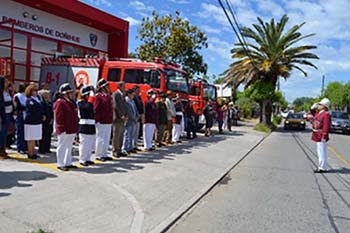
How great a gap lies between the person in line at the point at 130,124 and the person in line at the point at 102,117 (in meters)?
1.24

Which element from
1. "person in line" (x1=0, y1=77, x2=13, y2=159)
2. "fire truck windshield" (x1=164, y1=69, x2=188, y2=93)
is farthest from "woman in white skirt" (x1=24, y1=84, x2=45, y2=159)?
"fire truck windshield" (x1=164, y1=69, x2=188, y2=93)

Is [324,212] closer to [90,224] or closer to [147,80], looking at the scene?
[90,224]

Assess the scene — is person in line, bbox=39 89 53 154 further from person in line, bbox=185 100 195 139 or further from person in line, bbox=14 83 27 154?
person in line, bbox=185 100 195 139

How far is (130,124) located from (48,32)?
8582 millimetres

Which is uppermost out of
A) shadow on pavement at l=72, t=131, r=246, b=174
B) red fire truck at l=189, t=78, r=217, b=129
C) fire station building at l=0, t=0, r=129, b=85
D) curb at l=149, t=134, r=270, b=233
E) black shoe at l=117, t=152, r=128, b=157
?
fire station building at l=0, t=0, r=129, b=85

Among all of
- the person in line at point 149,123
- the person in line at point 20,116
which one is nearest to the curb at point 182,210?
the person in line at point 149,123

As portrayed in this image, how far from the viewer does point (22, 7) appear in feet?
55.3

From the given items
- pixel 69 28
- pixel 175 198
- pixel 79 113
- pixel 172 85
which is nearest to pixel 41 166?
pixel 79 113

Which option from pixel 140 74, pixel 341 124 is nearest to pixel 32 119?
pixel 140 74

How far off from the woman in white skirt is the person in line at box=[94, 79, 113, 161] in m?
1.32

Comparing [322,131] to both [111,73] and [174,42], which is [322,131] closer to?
[111,73]

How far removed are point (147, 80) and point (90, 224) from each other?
34.2 feet

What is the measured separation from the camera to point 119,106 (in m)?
11.0

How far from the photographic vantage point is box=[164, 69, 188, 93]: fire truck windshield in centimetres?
1648
